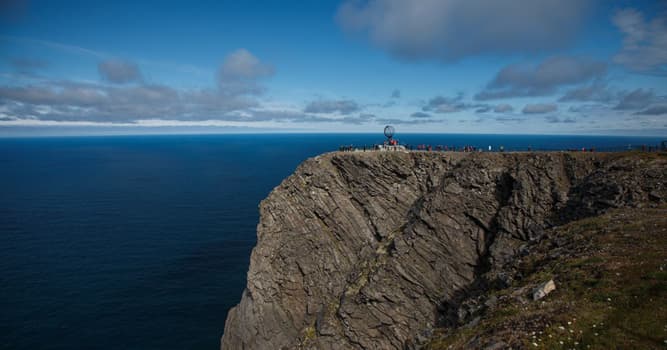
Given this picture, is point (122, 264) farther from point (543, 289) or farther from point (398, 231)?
point (543, 289)

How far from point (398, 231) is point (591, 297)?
25.2 meters

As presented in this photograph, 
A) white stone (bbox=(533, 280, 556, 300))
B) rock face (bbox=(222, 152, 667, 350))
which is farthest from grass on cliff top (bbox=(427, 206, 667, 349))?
rock face (bbox=(222, 152, 667, 350))

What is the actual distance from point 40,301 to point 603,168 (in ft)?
240

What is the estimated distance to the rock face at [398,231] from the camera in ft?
119

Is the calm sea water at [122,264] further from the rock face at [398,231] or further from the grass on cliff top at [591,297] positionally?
the grass on cliff top at [591,297]

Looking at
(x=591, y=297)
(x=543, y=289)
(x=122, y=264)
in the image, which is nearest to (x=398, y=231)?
(x=543, y=289)

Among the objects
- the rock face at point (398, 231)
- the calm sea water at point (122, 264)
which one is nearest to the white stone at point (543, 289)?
the rock face at point (398, 231)

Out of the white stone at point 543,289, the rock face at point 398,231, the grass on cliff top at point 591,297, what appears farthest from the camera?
the rock face at point 398,231

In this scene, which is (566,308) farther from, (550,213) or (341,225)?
(341,225)

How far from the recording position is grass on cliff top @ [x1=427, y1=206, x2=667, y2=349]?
54.4 ft

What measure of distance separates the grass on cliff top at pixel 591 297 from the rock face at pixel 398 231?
254 inches

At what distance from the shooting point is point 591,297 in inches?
765

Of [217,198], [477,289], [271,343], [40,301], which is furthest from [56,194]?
[477,289]

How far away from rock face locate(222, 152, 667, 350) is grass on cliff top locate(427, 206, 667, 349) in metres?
6.44
